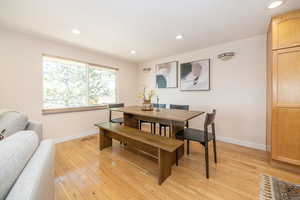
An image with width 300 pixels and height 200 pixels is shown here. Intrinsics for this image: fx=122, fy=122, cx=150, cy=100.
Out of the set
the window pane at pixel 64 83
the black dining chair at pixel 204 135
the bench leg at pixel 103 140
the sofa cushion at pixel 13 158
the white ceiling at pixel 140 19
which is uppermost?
the white ceiling at pixel 140 19

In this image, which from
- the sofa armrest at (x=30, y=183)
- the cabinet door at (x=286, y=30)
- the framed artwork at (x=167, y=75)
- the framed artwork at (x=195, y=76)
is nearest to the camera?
the sofa armrest at (x=30, y=183)

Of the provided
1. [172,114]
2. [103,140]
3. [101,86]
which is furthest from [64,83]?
[172,114]

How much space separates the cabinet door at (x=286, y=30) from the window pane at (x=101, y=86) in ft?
12.3

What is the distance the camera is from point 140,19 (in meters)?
1.94

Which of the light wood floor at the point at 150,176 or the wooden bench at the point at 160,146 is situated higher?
the wooden bench at the point at 160,146

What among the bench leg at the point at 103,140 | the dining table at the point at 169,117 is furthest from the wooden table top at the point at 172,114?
the bench leg at the point at 103,140

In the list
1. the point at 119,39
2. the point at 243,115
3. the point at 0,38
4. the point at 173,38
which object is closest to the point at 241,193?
the point at 243,115

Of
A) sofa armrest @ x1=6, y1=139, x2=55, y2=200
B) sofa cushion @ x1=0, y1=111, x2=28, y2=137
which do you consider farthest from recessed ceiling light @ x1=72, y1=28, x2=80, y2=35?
sofa armrest @ x1=6, y1=139, x2=55, y2=200

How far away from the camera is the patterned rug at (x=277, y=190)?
1.35 meters

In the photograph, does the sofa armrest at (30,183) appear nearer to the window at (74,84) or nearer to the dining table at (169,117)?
the dining table at (169,117)

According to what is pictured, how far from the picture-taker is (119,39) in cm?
263

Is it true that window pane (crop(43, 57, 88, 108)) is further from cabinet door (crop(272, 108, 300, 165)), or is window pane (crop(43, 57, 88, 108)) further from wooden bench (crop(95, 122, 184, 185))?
cabinet door (crop(272, 108, 300, 165))

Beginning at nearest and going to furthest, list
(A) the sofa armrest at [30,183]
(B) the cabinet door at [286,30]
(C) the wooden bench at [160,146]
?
(A) the sofa armrest at [30,183]
(C) the wooden bench at [160,146]
(B) the cabinet door at [286,30]

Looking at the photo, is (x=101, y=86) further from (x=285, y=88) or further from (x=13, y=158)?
(x=285, y=88)
